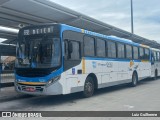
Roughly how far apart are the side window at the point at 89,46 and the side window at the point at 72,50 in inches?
27.5

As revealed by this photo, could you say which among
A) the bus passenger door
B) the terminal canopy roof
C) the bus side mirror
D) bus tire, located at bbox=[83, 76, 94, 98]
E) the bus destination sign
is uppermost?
the terminal canopy roof

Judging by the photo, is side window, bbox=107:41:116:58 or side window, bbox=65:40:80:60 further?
side window, bbox=107:41:116:58

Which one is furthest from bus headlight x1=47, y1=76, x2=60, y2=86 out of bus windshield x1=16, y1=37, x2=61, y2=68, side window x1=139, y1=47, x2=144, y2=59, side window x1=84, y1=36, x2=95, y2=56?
side window x1=139, y1=47, x2=144, y2=59

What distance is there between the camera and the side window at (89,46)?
12930 millimetres

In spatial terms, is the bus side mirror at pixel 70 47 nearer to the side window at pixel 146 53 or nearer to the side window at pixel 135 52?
the side window at pixel 135 52

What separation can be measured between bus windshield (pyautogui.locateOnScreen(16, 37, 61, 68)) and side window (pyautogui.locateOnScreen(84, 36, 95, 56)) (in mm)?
2182

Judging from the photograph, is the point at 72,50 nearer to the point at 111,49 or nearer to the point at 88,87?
the point at 88,87

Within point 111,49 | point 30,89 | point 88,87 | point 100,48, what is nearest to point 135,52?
point 111,49

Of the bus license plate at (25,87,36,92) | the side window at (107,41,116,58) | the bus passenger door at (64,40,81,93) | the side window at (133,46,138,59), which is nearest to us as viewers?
the bus license plate at (25,87,36,92)

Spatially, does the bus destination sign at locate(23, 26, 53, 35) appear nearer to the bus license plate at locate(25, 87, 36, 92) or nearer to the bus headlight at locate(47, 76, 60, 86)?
the bus headlight at locate(47, 76, 60, 86)

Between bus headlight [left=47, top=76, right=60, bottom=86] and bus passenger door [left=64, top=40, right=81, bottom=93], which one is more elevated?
bus passenger door [left=64, top=40, right=81, bottom=93]

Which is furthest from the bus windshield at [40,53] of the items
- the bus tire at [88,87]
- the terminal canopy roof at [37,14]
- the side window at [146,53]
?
the side window at [146,53]

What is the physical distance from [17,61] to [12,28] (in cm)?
593

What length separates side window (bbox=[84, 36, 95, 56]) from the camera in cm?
1293
